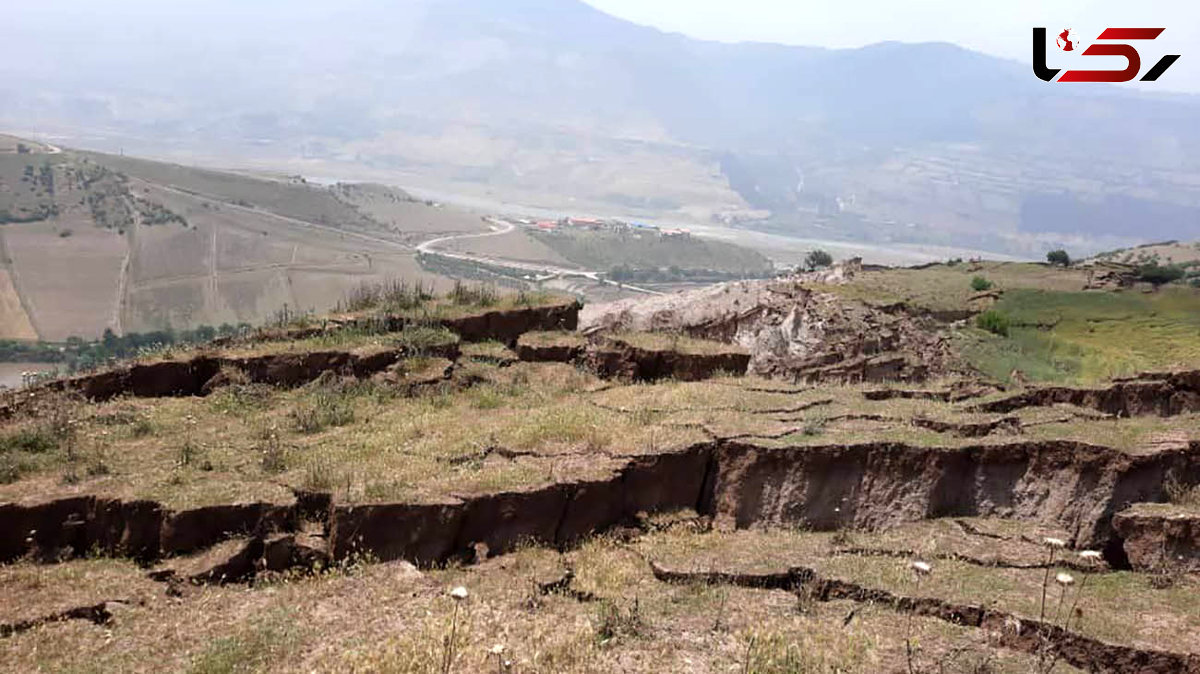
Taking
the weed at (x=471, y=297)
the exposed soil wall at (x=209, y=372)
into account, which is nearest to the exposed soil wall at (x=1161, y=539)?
the exposed soil wall at (x=209, y=372)

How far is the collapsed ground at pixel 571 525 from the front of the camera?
7379 millimetres

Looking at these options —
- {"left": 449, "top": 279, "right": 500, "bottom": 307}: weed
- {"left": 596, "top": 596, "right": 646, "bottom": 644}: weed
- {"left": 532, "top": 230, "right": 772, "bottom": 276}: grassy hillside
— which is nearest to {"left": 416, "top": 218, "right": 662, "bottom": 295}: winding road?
{"left": 532, "top": 230, "right": 772, "bottom": 276}: grassy hillside

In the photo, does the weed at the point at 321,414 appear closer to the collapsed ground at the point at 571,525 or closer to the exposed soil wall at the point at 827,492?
the collapsed ground at the point at 571,525

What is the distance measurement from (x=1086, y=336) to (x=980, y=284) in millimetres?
7340

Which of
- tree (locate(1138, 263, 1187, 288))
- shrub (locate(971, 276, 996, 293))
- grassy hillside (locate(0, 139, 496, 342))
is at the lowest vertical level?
grassy hillside (locate(0, 139, 496, 342))

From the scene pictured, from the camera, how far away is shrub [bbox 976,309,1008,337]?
27.0 meters

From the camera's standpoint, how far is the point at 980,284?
110 ft

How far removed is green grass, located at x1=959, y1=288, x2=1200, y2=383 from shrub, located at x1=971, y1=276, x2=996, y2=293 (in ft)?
5.10

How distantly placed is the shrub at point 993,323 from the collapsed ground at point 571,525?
13.4 meters

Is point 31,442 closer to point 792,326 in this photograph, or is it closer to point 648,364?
point 648,364

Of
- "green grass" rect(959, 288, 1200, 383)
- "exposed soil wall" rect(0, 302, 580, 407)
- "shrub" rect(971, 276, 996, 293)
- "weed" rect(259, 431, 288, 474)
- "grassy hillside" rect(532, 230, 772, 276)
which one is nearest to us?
"weed" rect(259, 431, 288, 474)

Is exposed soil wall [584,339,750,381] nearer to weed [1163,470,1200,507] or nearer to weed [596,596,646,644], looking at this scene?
weed [1163,470,1200,507]

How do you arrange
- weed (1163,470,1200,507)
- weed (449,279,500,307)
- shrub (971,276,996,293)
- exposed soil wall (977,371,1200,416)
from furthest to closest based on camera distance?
shrub (971,276,996,293), weed (449,279,500,307), exposed soil wall (977,371,1200,416), weed (1163,470,1200,507)

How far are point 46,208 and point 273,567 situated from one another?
74.7 metres
